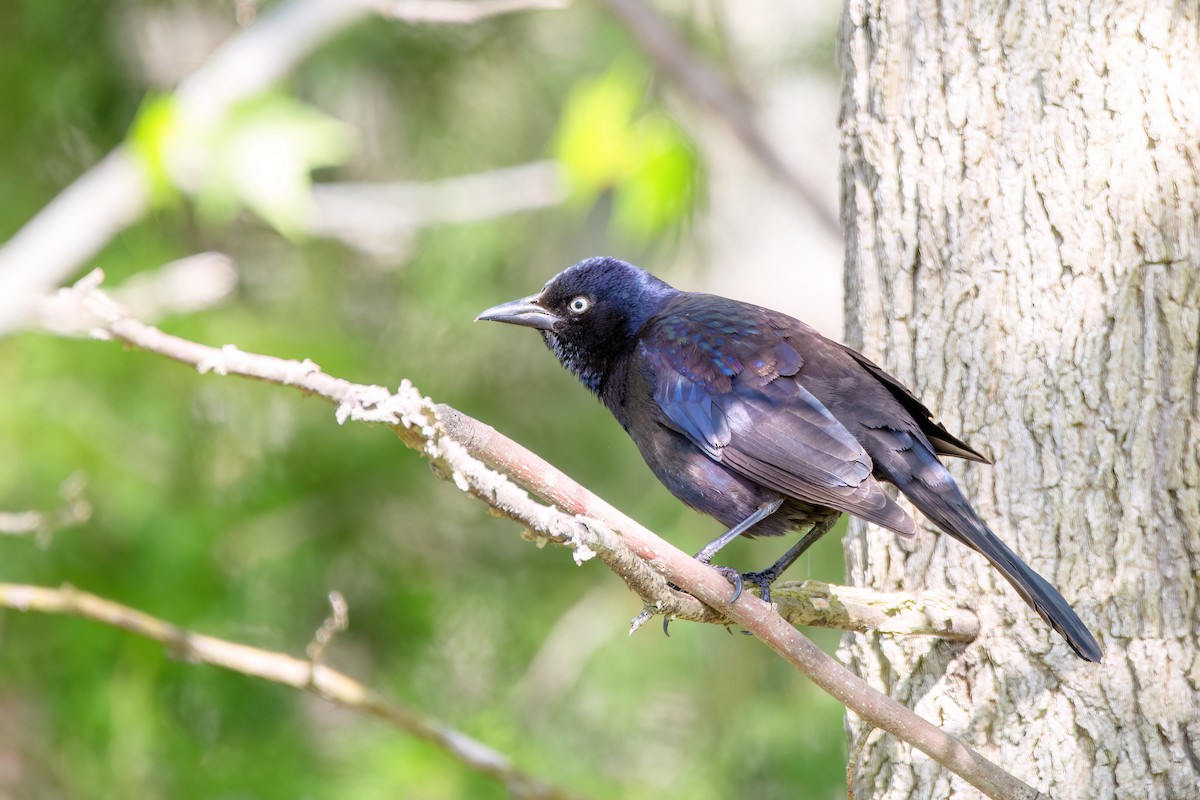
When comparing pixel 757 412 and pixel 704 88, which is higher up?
pixel 704 88

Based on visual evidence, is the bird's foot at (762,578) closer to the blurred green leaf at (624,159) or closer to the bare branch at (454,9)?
the blurred green leaf at (624,159)

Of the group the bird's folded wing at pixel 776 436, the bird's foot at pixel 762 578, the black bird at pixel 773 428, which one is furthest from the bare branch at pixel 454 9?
the bird's foot at pixel 762 578

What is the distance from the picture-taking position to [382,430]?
6.27 metres

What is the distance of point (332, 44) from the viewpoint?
6098 millimetres

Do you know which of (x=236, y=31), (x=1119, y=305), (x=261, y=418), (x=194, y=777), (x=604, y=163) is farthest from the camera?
(x=236, y=31)

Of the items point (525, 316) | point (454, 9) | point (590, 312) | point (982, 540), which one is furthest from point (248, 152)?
point (982, 540)

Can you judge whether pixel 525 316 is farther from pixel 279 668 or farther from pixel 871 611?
pixel 871 611

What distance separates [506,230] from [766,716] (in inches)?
106

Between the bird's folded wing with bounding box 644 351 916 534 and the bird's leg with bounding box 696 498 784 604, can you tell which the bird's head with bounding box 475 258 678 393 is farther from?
the bird's leg with bounding box 696 498 784 604

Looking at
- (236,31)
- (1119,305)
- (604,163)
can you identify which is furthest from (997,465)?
(236,31)

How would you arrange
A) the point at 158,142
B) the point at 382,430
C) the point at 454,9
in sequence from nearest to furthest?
the point at 158,142 < the point at 454,9 < the point at 382,430

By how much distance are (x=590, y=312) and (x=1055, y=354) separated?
4.65ft

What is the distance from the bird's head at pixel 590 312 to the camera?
3639 millimetres

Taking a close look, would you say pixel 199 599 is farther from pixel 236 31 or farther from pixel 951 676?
pixel 951 676
